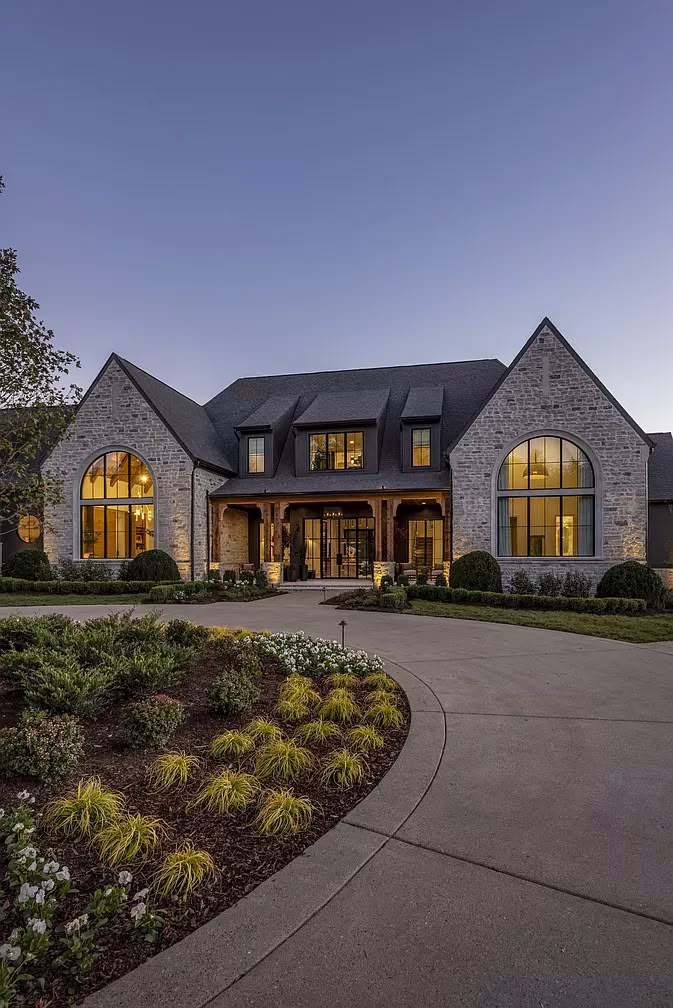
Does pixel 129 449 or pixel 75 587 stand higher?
pixel 129 449

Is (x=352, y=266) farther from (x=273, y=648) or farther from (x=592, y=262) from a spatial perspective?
(x=273, y=648)

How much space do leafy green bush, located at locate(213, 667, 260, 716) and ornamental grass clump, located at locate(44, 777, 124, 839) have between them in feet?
5.69

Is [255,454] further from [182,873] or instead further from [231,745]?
[182,873]

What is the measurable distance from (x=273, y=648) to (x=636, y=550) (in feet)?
48.0

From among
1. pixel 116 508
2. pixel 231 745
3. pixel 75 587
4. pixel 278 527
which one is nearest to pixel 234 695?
pixel 231 745

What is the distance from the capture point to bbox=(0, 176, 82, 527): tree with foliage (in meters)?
6.17

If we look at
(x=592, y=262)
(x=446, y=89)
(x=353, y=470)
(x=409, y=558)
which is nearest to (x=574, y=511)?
(x=409, y=558)

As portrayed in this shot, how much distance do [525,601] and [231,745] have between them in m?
11.3

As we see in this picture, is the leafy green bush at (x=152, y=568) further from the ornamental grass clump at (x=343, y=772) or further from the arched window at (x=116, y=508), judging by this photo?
the ornamental grass clump at (x=343, y=772)

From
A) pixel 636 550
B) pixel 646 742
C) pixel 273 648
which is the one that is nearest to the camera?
pixel 646 742

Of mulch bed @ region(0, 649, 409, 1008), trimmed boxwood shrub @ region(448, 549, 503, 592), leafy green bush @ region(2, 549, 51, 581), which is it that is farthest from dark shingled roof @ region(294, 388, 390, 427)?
mulch bed @ region(0, 649, 409, 1008)

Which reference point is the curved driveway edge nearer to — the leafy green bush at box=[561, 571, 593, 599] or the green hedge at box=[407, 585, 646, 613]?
the green hedge at box=[407, 585, 646, 613]

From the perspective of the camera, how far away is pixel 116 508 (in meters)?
21.0

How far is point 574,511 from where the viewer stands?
1802 centimetres
